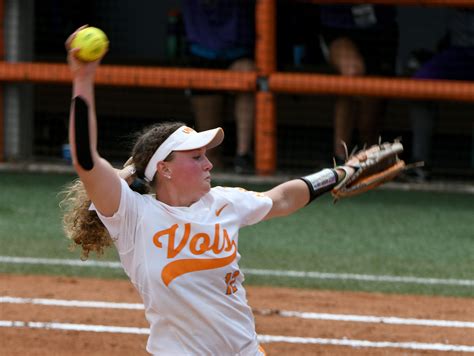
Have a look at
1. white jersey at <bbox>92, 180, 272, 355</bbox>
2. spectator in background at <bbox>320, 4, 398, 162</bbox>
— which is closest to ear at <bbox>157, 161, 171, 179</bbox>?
white jersey at <bbox>92, 180, 272, 355</bbox>

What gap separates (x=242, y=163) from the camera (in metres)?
10.2

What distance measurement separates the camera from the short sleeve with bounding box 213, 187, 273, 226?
4285mm

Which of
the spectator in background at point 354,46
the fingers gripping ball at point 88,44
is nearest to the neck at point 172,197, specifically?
the fingers gripping ball at point 88,44

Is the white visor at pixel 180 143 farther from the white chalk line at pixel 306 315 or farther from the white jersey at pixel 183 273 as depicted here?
the white chalk line at pixel 306 315

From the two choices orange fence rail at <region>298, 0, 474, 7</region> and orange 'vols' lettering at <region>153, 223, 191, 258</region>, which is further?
orange fence rail at <region>298, 0, 474, 7</region>

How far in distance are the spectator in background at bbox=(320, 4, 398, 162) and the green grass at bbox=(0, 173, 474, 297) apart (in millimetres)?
605

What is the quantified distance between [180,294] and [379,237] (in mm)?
4708

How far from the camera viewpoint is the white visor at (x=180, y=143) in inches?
161

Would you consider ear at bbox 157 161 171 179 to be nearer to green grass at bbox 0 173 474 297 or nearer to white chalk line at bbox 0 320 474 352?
white chalk line at bbox 0 320 474 352

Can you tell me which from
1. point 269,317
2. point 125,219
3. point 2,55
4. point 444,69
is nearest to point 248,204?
point 125,219

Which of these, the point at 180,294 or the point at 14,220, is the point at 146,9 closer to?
the point at 14,220

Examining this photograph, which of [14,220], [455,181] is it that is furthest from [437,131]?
[14,220]

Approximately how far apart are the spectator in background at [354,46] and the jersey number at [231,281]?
565 cm

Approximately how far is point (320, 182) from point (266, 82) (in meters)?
5.52
